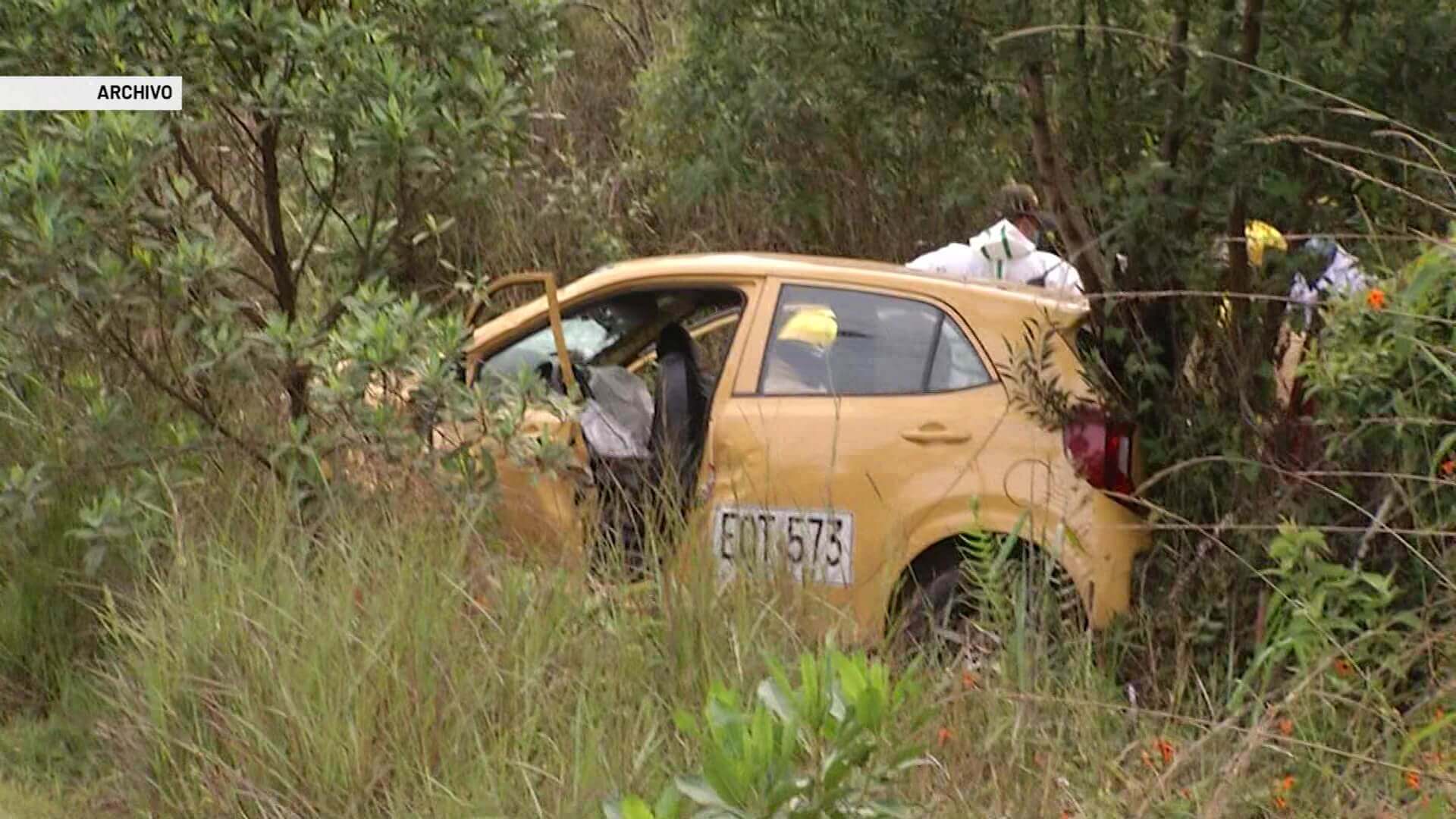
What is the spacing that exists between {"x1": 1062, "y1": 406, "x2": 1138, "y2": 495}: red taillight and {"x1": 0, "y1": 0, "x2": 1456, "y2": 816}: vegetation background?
0.32 feet

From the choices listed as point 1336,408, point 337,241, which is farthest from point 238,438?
point 1336,408

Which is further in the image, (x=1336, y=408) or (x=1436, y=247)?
(x=1336, y=408)

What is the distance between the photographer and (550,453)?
237 inches

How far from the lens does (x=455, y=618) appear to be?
5.13 meters

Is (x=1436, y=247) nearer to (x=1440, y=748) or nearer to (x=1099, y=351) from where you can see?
(x=1440, y=748)

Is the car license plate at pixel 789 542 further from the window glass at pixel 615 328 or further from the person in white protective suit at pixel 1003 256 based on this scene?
the person in white protective suit at pixel 1003 256

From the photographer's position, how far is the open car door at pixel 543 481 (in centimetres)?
605

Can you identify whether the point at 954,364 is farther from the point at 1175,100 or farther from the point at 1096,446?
the point at 1175,100

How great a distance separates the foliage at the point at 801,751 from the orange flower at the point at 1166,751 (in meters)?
0.89

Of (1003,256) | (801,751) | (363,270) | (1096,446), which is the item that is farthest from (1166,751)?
(1003,256)

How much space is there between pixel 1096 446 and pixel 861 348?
3.02 feet

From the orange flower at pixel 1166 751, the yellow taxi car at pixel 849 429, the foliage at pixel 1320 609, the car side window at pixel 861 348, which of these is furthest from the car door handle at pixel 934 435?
the orange flower at pixel 1166 751

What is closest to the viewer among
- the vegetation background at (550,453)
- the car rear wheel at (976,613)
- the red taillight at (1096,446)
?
the vegetation background at (550,453)

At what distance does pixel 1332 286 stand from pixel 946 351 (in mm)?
1409
